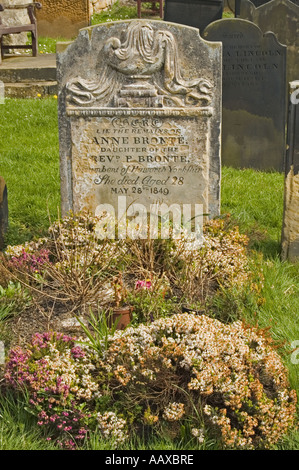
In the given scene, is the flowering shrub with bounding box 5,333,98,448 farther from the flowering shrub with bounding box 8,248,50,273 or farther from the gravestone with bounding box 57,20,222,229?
the gravestone with bounding box 57,20,222,229

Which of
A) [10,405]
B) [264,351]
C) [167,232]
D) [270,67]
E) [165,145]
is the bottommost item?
[10,405]

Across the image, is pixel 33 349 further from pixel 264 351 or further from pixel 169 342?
pixel 264 351

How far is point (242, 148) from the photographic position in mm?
7871

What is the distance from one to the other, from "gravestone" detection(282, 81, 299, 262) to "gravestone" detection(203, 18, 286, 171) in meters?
2.30

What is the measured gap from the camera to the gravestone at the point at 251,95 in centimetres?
735

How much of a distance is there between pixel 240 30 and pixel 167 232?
3.34 meters

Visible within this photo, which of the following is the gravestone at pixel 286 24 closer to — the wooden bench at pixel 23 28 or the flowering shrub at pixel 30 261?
the wooden bench at pixel 23 28

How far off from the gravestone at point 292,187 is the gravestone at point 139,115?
528 millimetres

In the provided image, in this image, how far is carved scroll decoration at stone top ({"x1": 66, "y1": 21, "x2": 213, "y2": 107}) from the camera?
16.3 feet

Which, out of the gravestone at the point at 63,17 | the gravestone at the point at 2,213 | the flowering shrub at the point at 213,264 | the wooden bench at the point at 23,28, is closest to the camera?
the flowering shrub at the point at 213,264

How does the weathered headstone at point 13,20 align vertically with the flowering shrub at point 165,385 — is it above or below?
above

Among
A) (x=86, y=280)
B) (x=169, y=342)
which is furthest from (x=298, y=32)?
(x=169, y=342)

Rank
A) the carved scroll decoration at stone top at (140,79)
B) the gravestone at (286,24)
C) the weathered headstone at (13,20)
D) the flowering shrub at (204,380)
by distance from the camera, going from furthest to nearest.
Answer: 1. the weathered headstone at (13,20)
2. the gravestone at (286,24)
3. the carved scroll decoration at stone top at (140,79)
4. the flowering shrub at (204,380)

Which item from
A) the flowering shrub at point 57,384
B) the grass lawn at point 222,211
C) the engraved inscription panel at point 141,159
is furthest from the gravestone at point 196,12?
the flowering shrub at point 57,384
